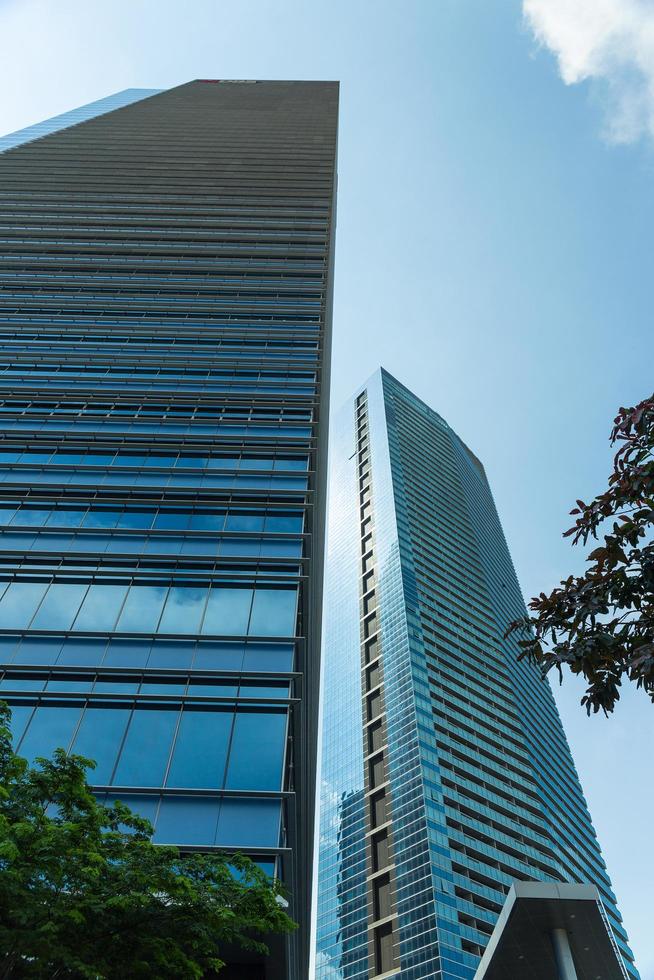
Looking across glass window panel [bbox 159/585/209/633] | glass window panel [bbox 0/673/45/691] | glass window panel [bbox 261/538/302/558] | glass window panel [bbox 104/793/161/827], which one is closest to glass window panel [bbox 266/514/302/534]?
glass window panel [bbox 261/538/302/558]

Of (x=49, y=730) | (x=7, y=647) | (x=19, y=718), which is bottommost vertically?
(x=49, y=730)

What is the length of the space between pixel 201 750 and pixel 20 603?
9227 mm

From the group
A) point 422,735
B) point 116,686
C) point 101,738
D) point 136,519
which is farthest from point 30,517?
point 422,735

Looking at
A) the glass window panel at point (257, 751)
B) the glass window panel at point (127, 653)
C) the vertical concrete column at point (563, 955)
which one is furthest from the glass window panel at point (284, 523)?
the vertical concrete column at point (563, 955)

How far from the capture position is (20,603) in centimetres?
2472

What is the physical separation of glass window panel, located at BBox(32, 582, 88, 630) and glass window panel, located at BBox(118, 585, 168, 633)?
1.73 meters

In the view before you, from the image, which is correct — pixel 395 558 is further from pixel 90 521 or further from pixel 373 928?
pixel 90 521

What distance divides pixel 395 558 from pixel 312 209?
270 feet

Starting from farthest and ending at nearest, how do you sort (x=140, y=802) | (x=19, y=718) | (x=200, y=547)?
(x=200, y=547) → (x=19, y=718) → (x=140, y=802)

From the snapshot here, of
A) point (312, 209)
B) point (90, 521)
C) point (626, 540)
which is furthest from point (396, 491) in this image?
point (626, 540)

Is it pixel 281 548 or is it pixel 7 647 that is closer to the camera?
pixel 7 647

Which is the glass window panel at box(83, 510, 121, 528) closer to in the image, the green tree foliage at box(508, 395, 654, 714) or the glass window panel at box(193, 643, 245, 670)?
the glass window panel at box(193, 643, 245, 670)

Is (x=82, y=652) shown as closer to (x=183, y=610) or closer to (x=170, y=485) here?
(x=183, y=610)

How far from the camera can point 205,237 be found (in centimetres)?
4828
